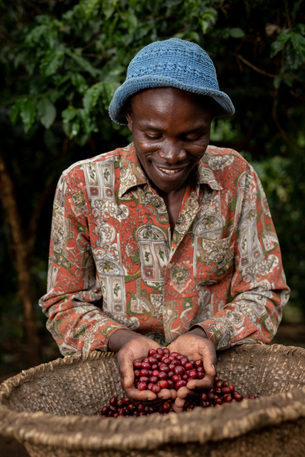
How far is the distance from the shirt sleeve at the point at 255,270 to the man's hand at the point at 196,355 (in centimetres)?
24

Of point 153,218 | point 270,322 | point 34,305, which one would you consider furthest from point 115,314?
point 34,305

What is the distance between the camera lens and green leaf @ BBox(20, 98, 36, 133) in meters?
2.58

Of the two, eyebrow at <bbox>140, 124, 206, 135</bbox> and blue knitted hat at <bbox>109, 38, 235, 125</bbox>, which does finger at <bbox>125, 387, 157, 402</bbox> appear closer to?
eyebrow at <bbox>140, 124, 206, 135</bbox>

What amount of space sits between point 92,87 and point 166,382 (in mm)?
1488

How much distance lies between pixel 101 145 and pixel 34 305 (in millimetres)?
1343

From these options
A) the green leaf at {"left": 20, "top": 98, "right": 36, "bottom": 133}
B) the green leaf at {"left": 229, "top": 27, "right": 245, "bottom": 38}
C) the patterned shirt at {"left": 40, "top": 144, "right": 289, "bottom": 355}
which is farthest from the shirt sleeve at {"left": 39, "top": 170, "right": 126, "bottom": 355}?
the green leaf at {"left": 229, "top": 27, "right": 245, "bottom": 38}

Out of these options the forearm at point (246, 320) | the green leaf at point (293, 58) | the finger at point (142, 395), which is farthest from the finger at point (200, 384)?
the green leaf at point (293, 58)

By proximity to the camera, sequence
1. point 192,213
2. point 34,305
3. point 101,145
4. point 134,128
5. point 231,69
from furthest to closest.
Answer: point 34,305 < point 101,145 < point 231,69 < point 192,213 < point 134,128

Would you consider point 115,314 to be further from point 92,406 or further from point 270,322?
point 270,322

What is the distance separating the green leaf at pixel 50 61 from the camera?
250 centimetres

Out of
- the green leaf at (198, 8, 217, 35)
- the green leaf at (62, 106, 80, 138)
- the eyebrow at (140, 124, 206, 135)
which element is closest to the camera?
the eyebrow at (140, 124, 206, 135)

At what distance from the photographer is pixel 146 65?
1.69 metres

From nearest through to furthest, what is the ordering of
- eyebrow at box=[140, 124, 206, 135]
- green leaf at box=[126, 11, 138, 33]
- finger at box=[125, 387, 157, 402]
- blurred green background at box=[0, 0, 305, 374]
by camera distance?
1. finger at box=[125, 387, 157, 402]
2. eyebrow at box=[140, 124, 206, 135]
3. green leaf at box=[126, 11, 138, 33]
4. blurred green background at box=[0, 0, 305, 374]

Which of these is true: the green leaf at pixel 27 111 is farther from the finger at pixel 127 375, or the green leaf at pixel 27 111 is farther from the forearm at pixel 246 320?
the finger at pixel 127 375
